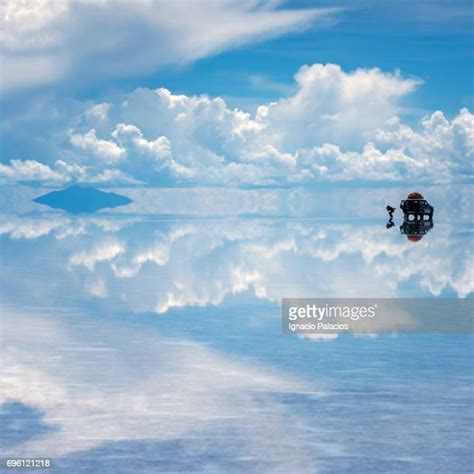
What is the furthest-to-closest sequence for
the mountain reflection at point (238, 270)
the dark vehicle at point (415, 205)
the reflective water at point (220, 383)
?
1. the dark vehicle at point (415, 205)
2. the mountain reflection at point (238, 270)
3. the reflective water at point (220, 383)

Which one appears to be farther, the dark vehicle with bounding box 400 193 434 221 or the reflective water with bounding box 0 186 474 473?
the dark vehicle with bounding box 400 193 434 221

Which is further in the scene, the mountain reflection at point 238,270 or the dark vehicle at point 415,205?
the dark vehicle at point 415,205

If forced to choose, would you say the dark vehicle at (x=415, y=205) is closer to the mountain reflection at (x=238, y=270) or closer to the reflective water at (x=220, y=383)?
the mountain reflection at (x=238, y=270)

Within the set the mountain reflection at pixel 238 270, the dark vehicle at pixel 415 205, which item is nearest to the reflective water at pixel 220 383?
the mountain reflection at pixel 238 270

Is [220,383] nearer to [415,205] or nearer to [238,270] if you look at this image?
[238,270]

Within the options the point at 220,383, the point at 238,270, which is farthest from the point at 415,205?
the point at 220,383

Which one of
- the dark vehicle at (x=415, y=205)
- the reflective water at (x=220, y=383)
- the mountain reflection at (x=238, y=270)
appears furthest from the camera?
the dark vehicle at (x=415, y=205)

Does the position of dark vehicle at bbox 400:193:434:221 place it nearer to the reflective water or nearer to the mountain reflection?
the mountain reflection

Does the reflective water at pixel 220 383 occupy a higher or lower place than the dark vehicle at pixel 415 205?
lower

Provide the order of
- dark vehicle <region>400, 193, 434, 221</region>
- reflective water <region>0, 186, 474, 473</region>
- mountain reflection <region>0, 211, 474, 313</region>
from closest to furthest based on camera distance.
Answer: reflective water <region>0, 186, 474, 473</region> → mountain reflection <region>0, 211, 474, 313</region> → dark vehicle <region>400, 193, 434, 221</region>

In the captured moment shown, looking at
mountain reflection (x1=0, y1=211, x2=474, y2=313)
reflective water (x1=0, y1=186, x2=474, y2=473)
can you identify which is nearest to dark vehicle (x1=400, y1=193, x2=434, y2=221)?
mountain reflection (x1=0, y1=211, x2=474, y2=313)

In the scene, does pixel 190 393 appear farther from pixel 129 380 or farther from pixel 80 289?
pixel 80 289

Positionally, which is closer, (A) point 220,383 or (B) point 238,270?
(A) point 220,383

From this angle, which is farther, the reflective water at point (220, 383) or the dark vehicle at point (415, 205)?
the dark vehicle at point (415, 205)
